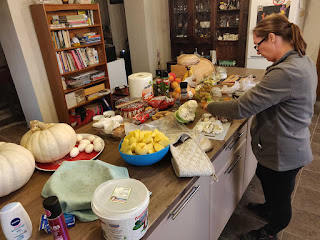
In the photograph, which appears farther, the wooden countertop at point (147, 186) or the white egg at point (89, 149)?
the white egg at point (89, 149)

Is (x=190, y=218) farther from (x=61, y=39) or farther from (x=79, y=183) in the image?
(x=61, y=39)

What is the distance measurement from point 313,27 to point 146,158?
4.36 m

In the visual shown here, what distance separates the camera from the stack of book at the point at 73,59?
3.32m

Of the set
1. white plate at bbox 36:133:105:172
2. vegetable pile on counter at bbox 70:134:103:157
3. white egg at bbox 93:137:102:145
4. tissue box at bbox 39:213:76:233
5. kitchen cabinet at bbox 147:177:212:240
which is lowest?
kitchen cabinet at bbox 147:177:212:240

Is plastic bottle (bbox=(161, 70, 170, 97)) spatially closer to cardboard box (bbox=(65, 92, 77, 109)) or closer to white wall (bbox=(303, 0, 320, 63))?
cardboard box (bbox=(65, 92, 77, 109))

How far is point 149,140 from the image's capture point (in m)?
1.11

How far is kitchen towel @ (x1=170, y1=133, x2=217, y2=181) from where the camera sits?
3.30 feet

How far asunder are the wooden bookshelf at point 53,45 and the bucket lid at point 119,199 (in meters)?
2.86

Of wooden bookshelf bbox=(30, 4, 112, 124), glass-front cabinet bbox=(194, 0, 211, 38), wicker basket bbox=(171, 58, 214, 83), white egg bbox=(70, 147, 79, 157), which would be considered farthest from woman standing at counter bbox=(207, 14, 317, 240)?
glass-front cabinet bbox=(194, 0, 211, 38)

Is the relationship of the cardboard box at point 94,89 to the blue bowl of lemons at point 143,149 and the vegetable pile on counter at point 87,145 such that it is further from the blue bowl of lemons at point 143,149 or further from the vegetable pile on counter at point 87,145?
the blue bowl of lemons at point 143,149

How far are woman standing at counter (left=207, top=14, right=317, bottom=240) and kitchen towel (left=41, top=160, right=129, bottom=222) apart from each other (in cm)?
73

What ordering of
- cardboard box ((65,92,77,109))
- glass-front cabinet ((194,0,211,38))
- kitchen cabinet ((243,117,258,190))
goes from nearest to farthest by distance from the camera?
kitchen cabinet ((243,117,258,190)) → cardboard box ((65,92,77,109)) → glass-front cabinet ((194,0,211,38))

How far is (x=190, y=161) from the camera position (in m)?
1.06

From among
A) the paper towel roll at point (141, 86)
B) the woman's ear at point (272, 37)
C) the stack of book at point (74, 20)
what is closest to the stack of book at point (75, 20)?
the stack of book at point (74, 20)
